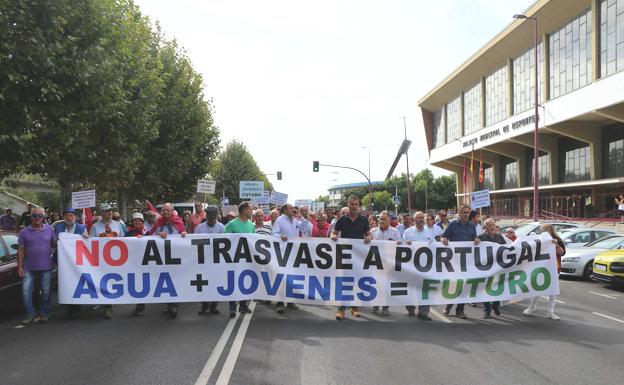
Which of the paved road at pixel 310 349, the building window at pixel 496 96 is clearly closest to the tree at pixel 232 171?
the building window at pixel 496 96

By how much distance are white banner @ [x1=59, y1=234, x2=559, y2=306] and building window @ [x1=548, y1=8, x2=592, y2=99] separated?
33.5 m

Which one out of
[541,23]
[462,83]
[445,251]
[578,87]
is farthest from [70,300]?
[462,83]

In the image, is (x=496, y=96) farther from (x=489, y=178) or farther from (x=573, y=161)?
(x=573, y=161)

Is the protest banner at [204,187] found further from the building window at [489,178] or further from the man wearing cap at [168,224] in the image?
the building window at [489,178]

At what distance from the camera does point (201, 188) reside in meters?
22.4

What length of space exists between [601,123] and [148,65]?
3304cm

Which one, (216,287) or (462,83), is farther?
(462,83)

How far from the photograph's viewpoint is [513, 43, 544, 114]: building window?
4519 centimetres

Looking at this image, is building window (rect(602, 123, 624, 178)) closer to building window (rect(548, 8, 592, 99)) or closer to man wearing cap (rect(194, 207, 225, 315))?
building window (rect(548, 8, 592, 99))

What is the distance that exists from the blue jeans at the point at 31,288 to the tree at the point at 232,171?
51.0m

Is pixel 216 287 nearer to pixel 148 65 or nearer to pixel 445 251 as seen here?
pixel 445 251

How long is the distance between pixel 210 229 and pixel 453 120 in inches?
2425

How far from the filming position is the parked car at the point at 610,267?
12000 millimetres

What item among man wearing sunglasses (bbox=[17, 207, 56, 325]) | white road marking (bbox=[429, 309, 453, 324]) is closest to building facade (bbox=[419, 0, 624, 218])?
white road marking (bbox=[429, 309, 453, 324])
